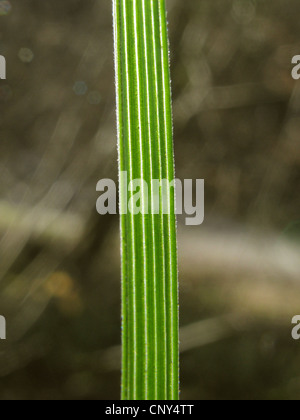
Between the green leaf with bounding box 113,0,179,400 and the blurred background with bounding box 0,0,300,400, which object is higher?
the blurred background with bounding box 0,0,300,400

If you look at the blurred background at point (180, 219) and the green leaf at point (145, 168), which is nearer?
the green leaf at point (145, 168)

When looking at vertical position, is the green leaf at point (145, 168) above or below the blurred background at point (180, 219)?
below

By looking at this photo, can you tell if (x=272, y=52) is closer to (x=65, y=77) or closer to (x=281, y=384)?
(x=65, y=77)

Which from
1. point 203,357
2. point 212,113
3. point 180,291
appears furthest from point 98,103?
point 203,357

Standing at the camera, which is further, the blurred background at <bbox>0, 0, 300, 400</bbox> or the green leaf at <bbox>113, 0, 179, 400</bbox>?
the blurred background at <bbox>0, 0, 300, 400</bbox>
